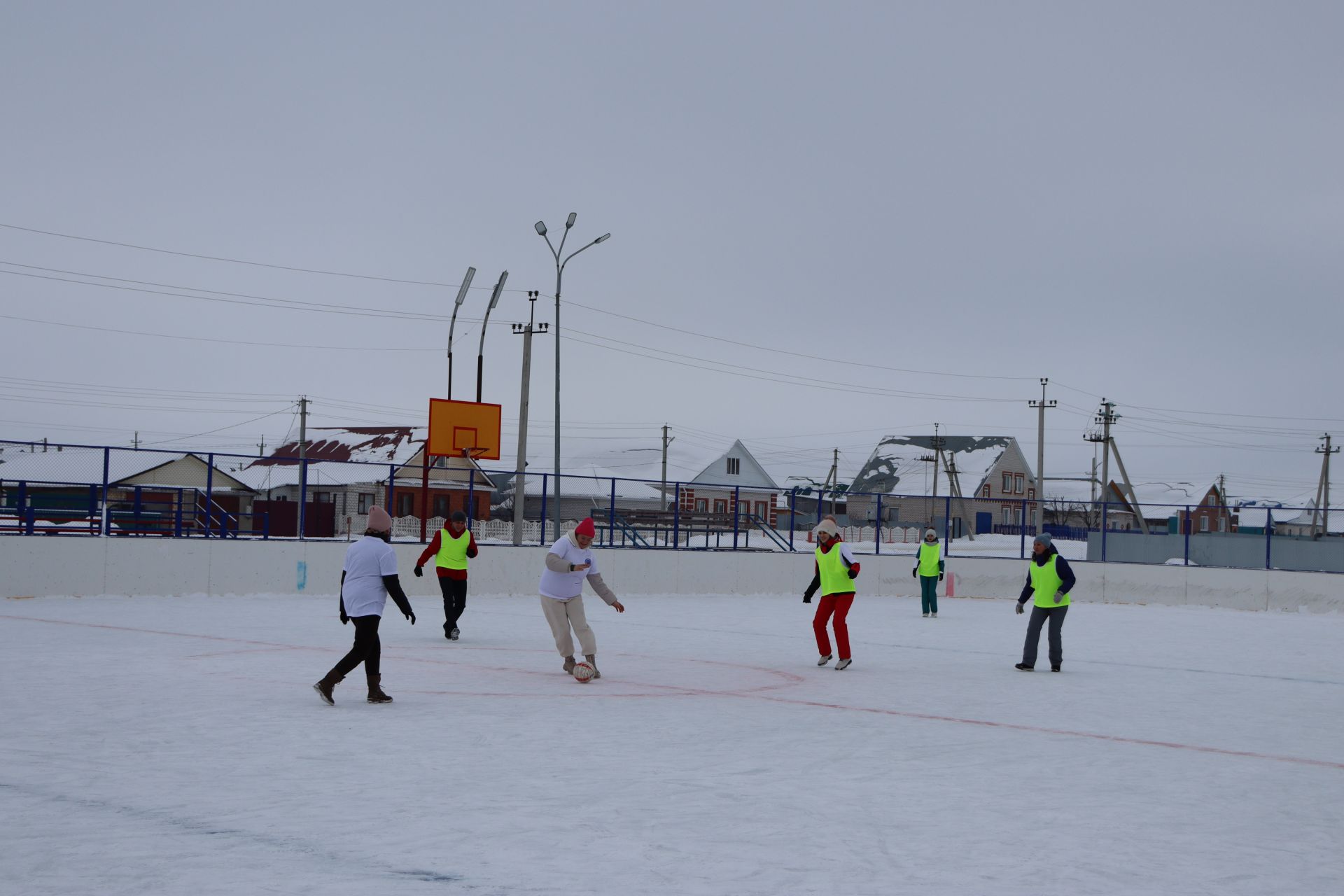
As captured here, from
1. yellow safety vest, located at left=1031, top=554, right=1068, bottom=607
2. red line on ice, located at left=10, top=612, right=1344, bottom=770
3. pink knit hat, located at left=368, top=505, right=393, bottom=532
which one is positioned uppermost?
pink knit hat, located at left=368, top=505, right=393, bottom=532

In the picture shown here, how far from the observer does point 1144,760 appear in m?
8.79

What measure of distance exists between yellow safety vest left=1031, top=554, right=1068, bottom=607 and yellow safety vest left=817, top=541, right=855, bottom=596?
7.02 feet

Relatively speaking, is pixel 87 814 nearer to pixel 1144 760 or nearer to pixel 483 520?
pixel 1144 760

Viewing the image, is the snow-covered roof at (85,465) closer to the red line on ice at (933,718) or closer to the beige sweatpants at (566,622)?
the red line on ice at (933,718)

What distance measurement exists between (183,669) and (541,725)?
4.54 meters

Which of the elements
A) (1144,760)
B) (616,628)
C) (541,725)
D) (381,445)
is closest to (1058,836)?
(1144,760)

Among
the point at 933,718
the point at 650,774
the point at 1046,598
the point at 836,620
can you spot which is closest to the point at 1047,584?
the point at 1046,598

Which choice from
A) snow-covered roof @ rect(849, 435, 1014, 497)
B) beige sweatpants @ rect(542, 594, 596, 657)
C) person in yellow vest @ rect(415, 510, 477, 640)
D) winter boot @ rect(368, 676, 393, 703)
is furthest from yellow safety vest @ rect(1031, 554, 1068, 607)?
snow-covered roof @ rect(849, 435, 1014, 497)

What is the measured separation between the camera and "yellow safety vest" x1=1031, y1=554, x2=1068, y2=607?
14.4m

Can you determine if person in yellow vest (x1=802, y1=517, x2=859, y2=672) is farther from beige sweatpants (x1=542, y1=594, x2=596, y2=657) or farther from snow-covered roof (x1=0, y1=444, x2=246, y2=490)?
snow-covered roof (x1=0, y1=444, x2=246, y2=490)

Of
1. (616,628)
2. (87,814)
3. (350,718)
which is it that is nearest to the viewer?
(87,814)

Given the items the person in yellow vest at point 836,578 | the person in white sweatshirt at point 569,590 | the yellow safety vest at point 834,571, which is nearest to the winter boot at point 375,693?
the person in white sweatshirt at point 569,590

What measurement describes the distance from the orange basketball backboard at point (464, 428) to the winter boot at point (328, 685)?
18.8 metres

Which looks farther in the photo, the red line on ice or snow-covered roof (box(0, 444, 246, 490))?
snow-covered roof (box(0, 444, 246, 490))
